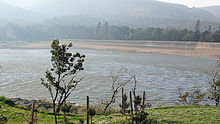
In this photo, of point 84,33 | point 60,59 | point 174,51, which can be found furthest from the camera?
point 84,33

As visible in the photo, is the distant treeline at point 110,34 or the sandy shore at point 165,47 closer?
the sandy shore at point 165,47

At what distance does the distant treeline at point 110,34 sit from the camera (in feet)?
298

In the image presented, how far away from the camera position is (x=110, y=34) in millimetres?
130625

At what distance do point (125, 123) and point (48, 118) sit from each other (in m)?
6.06

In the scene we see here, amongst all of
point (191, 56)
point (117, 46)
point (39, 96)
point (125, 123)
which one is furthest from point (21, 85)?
point (117, 46)

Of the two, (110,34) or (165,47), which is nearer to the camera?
(165,47)

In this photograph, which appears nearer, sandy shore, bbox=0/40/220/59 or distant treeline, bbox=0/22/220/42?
sandy shore, bbox=0/40/220/59

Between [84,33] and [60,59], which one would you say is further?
A: [84,33]

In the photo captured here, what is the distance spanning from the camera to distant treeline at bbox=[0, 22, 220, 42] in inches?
3573

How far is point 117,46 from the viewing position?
98.2 metres

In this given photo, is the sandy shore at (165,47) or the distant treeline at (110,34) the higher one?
the distant treeline at (110,34)

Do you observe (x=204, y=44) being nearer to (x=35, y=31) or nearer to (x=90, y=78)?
(x=90, y=78)

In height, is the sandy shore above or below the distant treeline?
below

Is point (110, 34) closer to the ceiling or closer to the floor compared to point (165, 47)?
closer to the ceiling
